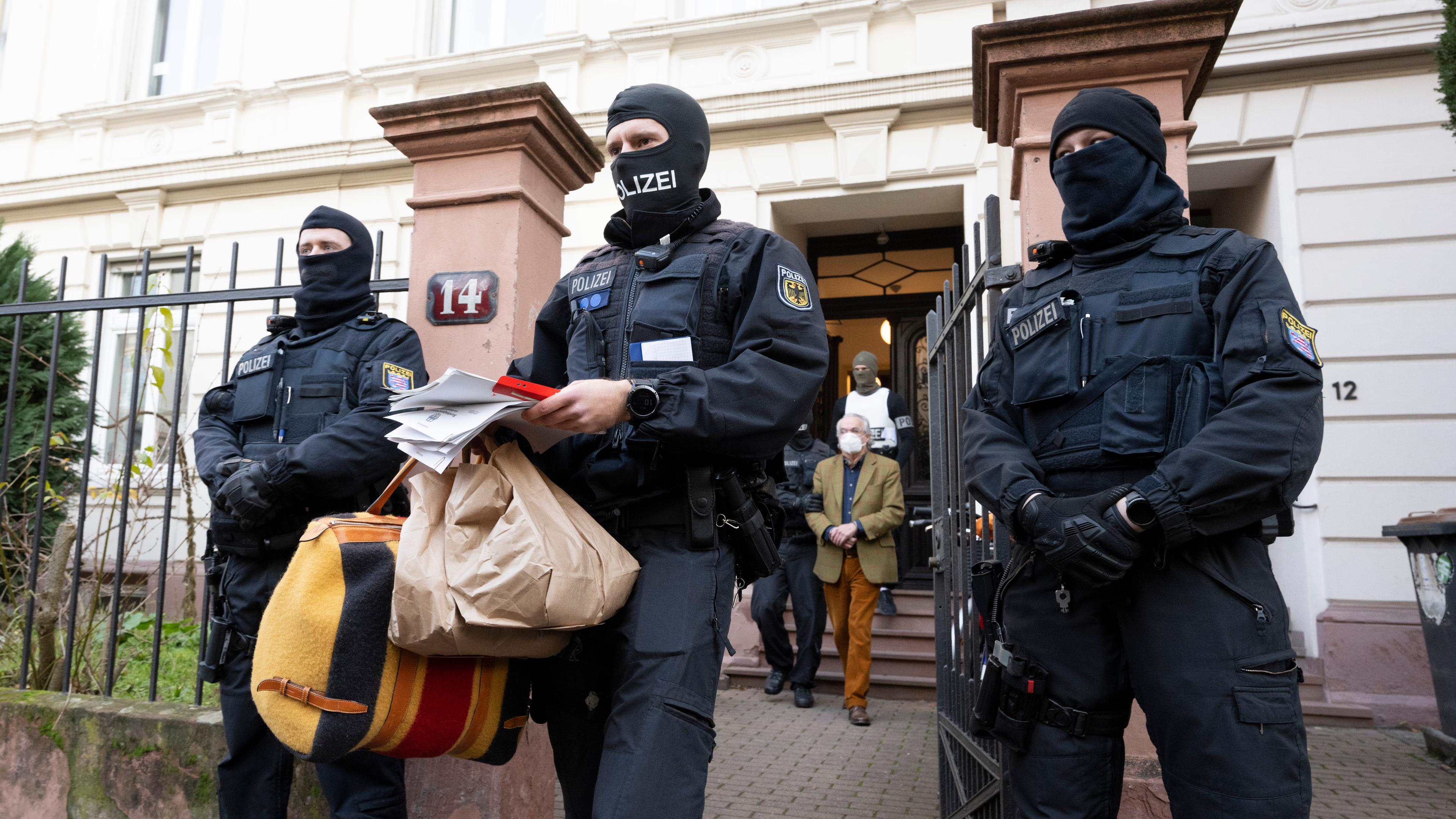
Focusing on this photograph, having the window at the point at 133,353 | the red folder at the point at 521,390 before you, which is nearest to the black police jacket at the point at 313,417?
the red folder at the point at 521,390

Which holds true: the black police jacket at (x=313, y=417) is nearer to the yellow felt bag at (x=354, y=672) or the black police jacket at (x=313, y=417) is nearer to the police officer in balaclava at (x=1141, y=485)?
the yellow felt bag at (x=354, y=672)

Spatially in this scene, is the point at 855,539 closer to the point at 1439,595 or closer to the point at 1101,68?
the point at 1439,595

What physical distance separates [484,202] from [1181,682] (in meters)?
2.81

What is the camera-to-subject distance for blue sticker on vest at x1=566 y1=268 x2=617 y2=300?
2.22 m

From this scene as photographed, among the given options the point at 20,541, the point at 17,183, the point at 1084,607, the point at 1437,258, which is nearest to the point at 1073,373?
the point at 1084,607

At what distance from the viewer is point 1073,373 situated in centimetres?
212

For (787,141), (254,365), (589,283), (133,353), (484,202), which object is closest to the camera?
(589,283)

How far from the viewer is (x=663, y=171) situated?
221 cm

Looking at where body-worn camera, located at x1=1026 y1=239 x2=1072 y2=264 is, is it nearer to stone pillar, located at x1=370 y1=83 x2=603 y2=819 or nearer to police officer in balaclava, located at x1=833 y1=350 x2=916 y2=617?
stone pillar, located at x1=370 y1=83 x2=603 y2=819

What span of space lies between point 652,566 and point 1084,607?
3.22ft

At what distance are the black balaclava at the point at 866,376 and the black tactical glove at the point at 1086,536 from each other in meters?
5.33

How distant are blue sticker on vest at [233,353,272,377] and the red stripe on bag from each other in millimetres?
1695

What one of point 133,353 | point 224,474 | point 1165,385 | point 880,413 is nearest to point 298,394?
point 224,474

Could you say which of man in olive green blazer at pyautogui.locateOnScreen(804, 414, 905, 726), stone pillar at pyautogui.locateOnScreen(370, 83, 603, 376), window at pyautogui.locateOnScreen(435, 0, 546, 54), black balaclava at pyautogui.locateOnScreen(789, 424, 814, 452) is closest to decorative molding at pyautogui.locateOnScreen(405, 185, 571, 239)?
stone pillar at pyautogui.locateOnScreen(370, 83, 603, 376)
